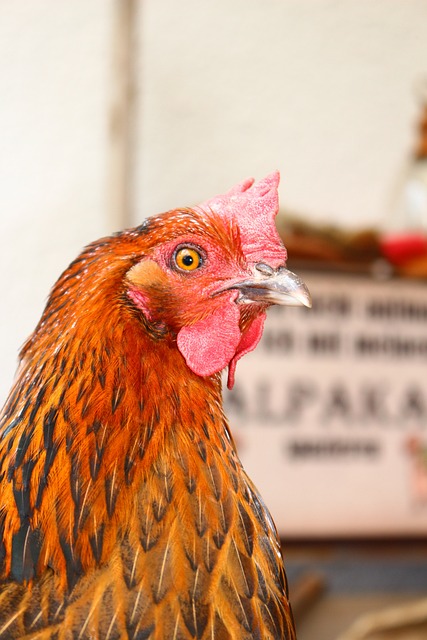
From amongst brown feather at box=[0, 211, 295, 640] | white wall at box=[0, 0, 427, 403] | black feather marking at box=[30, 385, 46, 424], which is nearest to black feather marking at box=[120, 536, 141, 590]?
brown feather at box=[0, 211, 295, 640]

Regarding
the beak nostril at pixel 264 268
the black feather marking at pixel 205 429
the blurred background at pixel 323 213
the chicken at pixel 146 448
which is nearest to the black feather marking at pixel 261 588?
the chicken at pixel 146 448

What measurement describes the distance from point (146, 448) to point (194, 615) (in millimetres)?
119

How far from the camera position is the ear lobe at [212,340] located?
0.49 metres

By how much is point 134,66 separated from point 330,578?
3.76 ft

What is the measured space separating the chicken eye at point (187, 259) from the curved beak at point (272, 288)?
0.03 m

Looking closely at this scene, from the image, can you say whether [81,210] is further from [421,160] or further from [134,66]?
[421,160]

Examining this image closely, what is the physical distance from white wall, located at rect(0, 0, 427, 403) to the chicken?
512mm

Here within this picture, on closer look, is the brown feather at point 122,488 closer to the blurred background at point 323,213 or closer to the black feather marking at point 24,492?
the black feather marking at point 24,492

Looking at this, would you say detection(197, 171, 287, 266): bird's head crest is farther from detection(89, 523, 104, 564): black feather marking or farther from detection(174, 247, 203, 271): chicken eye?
detection(89, 523, 104, 564): black feather marking

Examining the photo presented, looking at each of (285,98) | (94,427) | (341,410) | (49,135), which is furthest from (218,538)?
(285,98)

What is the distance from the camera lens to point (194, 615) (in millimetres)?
440

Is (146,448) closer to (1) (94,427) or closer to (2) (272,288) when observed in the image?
(1) (94,427)

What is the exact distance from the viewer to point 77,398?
18.7 inches

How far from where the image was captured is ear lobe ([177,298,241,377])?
1.62ft
